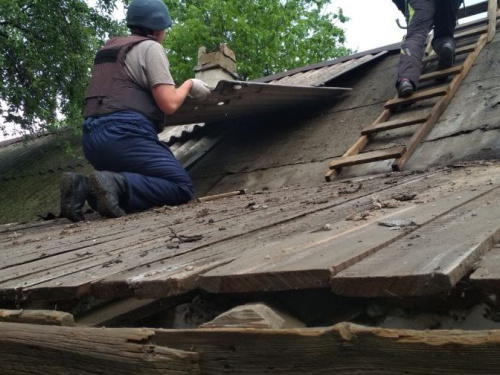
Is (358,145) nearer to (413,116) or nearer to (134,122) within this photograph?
(413,116)

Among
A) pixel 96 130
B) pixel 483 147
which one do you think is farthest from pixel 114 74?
pixel 483 147

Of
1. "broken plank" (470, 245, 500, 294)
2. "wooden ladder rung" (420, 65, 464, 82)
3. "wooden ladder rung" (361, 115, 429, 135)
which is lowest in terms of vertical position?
"broken plank" (470, 245, 500, 294)

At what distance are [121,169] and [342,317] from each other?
312 cm

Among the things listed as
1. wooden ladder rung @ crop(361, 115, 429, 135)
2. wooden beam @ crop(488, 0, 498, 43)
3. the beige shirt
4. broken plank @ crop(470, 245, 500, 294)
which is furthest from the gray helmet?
broken plank @ crop(470, 245, 500, 294)

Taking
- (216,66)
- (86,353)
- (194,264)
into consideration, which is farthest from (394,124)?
(216,66)

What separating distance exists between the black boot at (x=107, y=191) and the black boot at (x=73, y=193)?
6cm

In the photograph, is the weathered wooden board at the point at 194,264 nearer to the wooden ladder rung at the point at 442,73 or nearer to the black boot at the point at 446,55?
the wooden ladder rung at the point at 442,73

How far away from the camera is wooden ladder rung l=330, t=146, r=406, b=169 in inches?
154

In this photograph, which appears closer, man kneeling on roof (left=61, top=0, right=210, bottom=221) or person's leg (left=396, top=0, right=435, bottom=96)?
man kneeling on roof (left=61, top=0, right=210, bottom=221)

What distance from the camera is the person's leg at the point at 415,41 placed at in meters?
4.91

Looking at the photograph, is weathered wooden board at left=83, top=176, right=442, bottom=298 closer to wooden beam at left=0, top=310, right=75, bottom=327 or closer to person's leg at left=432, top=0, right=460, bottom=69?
wooden beam at left=0, top=310, right=75, bottom=327

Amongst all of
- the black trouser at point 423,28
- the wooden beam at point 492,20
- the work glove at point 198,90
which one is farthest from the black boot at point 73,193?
the wooden beam at point 492,20

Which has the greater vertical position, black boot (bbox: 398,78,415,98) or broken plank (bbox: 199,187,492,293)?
black boot (bbox: 398,78,415,98)

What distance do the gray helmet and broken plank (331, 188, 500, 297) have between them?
3.29 m
